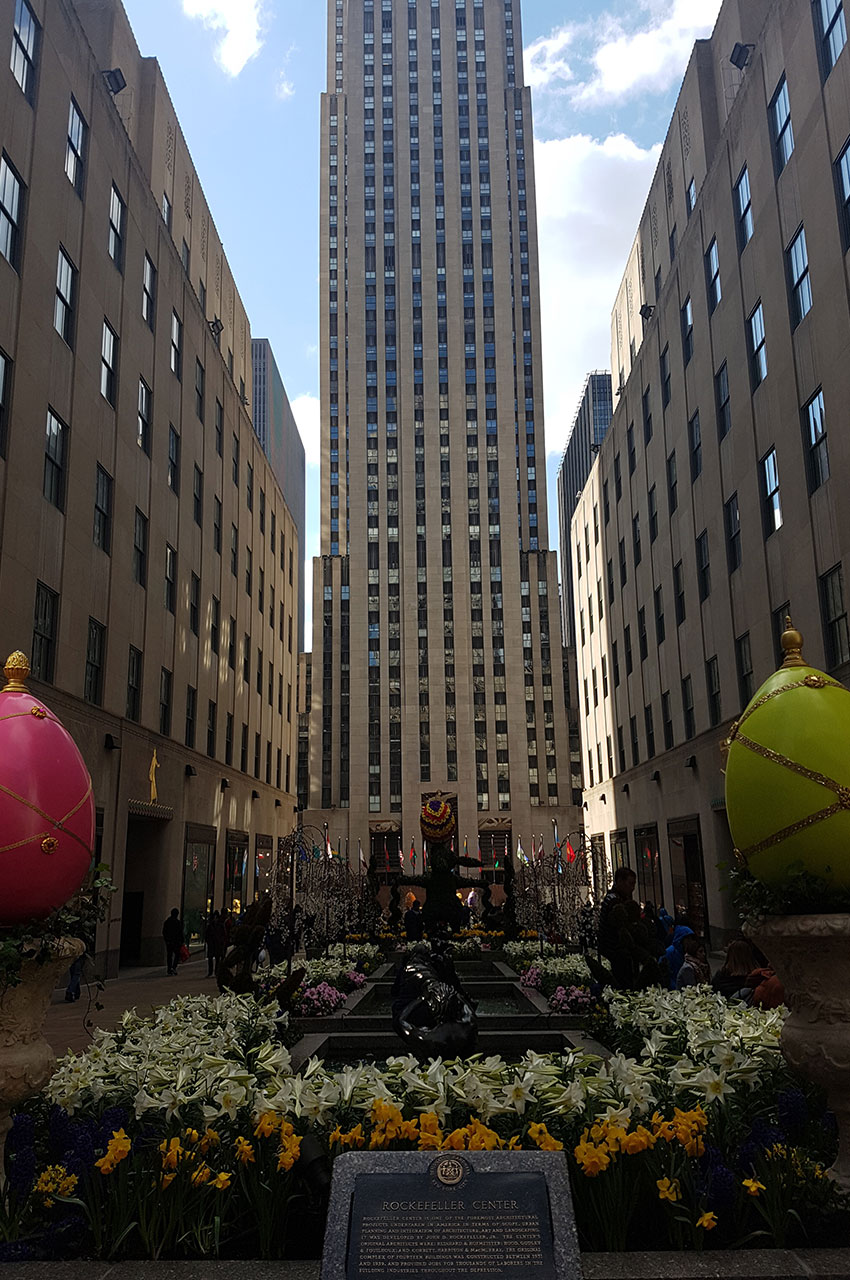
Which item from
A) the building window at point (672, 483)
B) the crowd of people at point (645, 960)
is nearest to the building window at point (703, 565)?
the building window at point (672, 483)

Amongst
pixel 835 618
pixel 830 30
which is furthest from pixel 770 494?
pixel 830 30

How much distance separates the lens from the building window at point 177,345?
3422 centimetres

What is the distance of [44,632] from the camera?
22500 mm

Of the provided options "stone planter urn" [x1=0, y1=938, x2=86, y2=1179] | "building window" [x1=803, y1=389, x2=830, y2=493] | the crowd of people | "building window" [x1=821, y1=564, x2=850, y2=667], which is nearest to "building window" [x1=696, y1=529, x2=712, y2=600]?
"building window" [x1=803, y1=389, x2=830, y2=493]

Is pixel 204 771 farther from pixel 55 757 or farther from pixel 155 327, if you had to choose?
pixel 55 757

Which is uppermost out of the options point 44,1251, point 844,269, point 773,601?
point 844,269

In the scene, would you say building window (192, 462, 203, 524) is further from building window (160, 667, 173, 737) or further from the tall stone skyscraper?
the tall stone skyscraper

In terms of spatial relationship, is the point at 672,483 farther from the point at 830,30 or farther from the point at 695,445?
the point at 830,30

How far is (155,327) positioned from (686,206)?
19476 millimetres

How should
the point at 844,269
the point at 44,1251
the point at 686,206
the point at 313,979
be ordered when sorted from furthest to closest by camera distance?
1. the point at 686,206
2. the point at 844,269
3. the point at 313,979
4. the point at 44,1251

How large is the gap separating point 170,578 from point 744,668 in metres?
19.3

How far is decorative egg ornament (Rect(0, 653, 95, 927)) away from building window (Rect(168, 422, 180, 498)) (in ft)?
91.5

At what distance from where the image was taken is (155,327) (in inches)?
1249

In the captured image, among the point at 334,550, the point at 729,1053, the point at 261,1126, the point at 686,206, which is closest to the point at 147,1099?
the point at 261,1126
